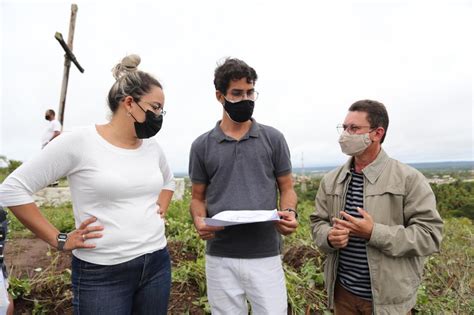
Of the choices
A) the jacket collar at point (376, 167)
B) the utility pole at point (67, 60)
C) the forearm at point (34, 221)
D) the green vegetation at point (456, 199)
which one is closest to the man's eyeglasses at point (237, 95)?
the jacket collar at point (376, 167)

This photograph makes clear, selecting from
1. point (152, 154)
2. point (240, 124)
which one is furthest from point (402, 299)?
point (152, 154)

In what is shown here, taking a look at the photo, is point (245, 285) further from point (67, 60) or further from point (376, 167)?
point (67, 60)

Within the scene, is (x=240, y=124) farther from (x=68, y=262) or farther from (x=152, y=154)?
(x=68, y=262)

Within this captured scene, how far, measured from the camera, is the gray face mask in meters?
2.24

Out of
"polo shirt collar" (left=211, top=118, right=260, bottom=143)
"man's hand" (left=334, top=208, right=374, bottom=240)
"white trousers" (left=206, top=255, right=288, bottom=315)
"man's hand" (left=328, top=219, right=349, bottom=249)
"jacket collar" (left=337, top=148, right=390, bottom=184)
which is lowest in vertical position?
"white trousers" (left=206, top=255, right=288, bottom=315)

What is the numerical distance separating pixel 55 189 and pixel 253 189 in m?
7.64

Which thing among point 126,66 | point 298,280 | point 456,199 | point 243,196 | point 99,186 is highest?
point 126,66

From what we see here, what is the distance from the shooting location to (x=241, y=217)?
203cm

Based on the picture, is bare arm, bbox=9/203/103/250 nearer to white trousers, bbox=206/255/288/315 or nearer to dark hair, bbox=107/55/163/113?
dark hair, bbox=107/55/163/113

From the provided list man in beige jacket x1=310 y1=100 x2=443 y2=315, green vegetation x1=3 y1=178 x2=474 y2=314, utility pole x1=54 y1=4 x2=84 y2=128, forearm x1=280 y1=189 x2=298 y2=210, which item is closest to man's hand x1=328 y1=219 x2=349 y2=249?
man in beige jacket x1=310 y1=100 x2=443 y2=315

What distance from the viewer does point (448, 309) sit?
3.29 metres

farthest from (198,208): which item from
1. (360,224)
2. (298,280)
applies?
(298,280)

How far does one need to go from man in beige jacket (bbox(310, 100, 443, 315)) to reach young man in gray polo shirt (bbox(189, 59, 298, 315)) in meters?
0.31

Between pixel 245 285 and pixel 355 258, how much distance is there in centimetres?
69
